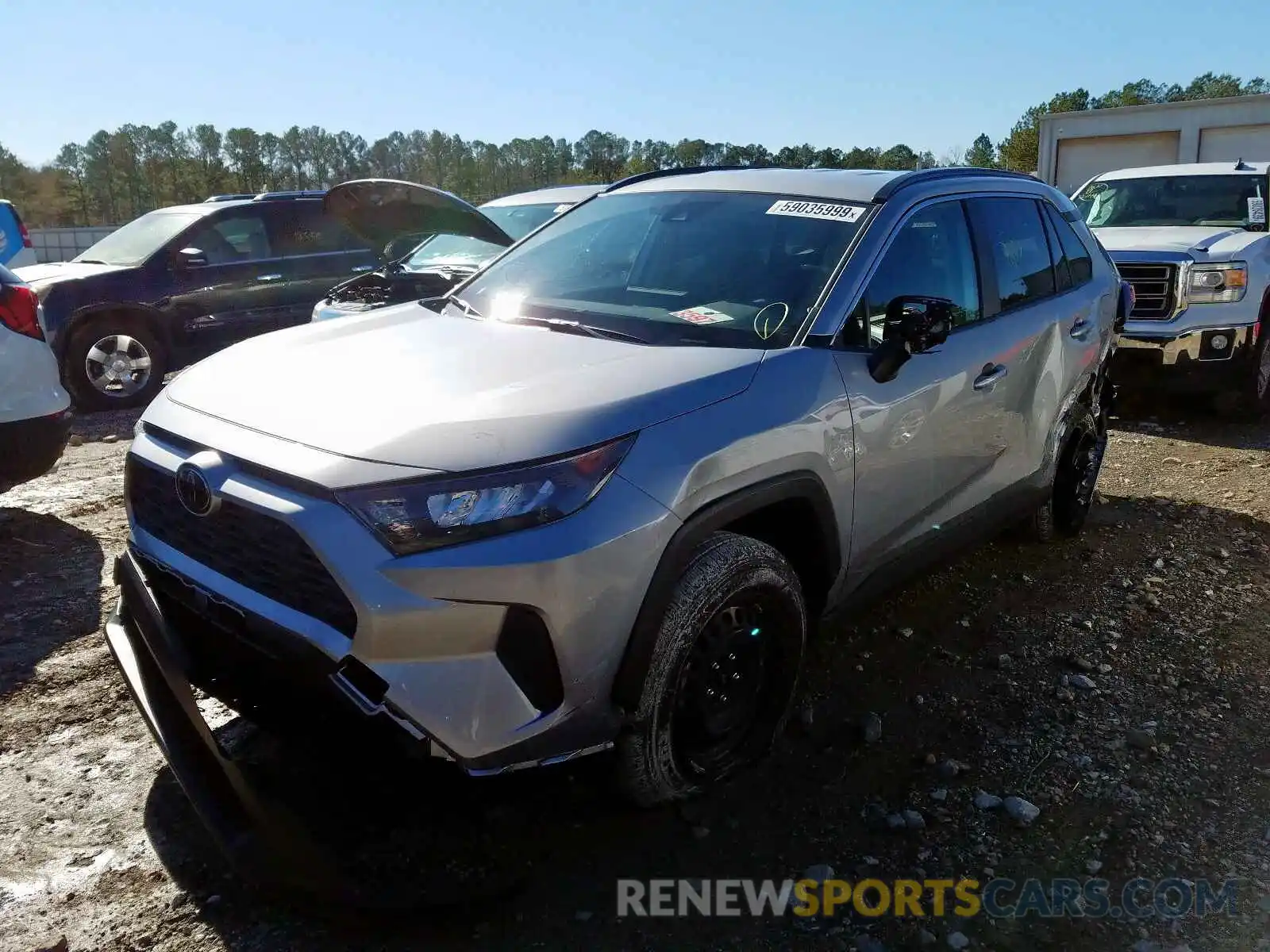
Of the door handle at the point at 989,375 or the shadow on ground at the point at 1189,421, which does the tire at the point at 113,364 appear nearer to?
the door handle at the point at 989,375

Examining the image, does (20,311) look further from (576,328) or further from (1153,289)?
(1153,289)

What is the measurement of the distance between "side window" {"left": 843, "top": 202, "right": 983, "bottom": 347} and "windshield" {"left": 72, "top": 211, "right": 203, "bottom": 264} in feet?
24.5

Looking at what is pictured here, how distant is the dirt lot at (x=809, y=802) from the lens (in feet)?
7.69

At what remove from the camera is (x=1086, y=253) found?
4742 millimetres

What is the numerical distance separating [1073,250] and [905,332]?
2168mm

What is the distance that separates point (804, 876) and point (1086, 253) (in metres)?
3.56

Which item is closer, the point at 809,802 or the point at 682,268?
the point at 809,802

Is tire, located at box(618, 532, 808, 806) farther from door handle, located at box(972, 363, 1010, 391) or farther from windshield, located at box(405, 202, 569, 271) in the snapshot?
windshield, located at box(405, 202, 569, 271)

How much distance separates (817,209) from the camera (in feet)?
10.9

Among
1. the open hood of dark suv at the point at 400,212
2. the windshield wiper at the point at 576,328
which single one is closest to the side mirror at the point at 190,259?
the open hood of dark suv at the point at 400,212

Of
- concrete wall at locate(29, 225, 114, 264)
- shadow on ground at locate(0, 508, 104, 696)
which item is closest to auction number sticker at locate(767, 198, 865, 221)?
shadow on ground at locate(0, 508, 104, 696)

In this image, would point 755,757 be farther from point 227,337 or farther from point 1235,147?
point 1235,147

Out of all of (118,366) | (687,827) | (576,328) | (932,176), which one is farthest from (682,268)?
(118,366)

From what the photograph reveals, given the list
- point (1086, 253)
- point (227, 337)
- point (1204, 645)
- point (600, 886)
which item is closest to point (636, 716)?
point (600, 886)
